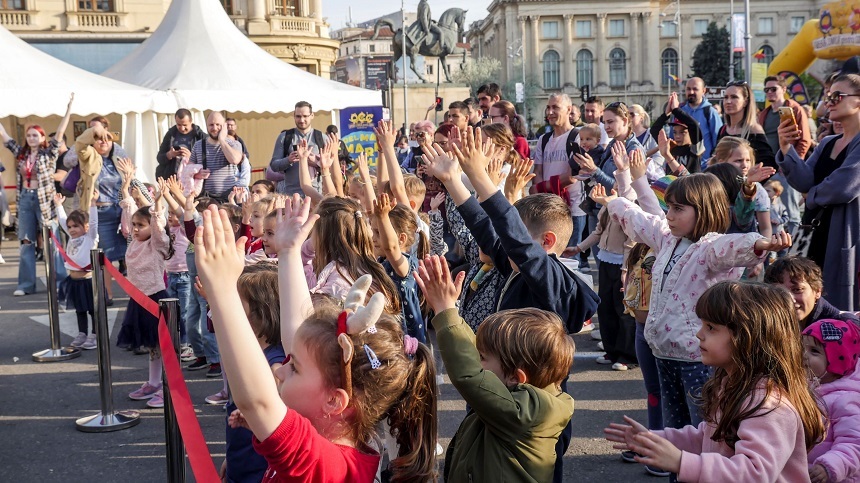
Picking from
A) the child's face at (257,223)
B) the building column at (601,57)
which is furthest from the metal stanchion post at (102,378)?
the building column at (601,57)

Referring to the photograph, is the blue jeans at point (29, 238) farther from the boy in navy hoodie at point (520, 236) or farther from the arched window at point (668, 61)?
the arched window at point (668, 61)

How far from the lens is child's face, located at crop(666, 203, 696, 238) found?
3990 mm

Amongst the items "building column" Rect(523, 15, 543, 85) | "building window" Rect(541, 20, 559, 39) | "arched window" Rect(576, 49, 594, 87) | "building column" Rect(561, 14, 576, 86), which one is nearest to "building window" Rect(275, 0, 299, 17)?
"building column" Rect(523, 15, 543, 85)

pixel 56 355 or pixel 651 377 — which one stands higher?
pixel 651 377

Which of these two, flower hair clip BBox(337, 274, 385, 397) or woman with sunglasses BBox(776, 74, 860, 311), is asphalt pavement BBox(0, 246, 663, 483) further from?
flower hair clip BBox(337, 274, 385, 397)

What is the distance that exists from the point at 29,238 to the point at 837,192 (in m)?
9.84

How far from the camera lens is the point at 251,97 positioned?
54.4ft

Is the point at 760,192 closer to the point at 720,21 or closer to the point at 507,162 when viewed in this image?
the point at 507,162

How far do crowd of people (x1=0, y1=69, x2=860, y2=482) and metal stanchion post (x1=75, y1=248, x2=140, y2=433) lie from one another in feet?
1.83

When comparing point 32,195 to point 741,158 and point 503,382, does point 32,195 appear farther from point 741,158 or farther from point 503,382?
A: point 503,382

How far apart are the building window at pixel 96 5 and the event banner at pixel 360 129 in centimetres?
2156

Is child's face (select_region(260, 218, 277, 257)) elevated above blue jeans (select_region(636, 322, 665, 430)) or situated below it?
above

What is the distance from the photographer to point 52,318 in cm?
773

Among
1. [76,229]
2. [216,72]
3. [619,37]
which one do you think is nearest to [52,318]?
[76,229]
